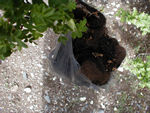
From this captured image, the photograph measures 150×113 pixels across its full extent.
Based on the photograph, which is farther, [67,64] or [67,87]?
[67,87]

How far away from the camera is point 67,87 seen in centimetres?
161

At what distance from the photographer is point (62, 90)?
1.62 m

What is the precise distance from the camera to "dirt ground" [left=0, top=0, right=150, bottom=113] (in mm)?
1607

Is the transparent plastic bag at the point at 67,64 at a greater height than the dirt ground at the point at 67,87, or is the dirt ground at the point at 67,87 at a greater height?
the transparent plastic bag at the point at 67,64

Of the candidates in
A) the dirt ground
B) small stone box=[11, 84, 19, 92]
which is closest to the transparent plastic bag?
the dirt ground

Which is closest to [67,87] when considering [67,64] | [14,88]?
[67,64]

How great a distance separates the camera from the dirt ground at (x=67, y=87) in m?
1.61

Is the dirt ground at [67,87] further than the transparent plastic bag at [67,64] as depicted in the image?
Yes

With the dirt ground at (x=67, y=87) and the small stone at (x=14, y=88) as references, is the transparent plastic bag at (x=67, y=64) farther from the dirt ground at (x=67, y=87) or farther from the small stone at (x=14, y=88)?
the small stone at (x=14, y=88)

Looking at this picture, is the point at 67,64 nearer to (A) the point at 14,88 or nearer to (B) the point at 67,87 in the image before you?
(B) the point at 67,87

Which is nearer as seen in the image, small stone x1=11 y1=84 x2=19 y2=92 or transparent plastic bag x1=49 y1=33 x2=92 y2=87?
transparent plastic bag x1=49 y1=33 x2=92 y2=87

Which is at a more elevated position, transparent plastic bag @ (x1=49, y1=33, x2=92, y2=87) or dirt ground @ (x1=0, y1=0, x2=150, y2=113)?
Result: transparent plastic bag @ (x1=49, y1=33, x2=92, y2=87)

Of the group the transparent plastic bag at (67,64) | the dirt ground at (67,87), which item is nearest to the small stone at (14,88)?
the dirt ground at (67,87)

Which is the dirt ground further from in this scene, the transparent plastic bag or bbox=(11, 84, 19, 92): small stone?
the transparent plastic bag
